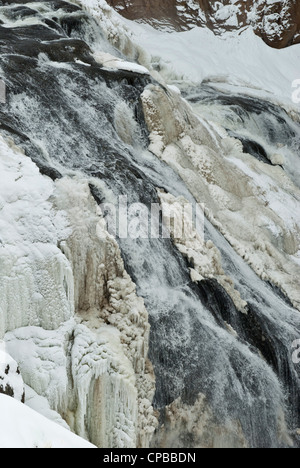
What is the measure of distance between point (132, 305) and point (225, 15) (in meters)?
13.6

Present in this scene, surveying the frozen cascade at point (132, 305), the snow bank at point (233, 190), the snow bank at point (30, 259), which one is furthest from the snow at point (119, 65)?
the snow bank at point (30, 259)

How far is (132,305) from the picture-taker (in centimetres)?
546

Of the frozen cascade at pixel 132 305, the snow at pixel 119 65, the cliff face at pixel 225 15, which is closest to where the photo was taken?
the frozen cascade at pixel 132 305

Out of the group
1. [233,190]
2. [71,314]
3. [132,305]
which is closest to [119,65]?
[233,190]

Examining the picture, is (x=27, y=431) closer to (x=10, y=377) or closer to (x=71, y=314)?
(x=10, y=377)

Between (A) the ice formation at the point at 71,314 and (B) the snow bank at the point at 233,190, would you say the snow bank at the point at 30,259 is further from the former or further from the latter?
(B) the snow bank at the point at 233,190

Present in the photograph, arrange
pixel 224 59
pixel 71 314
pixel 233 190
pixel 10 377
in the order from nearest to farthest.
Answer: pixel 10 377 → pixel 71 314 → pixel 233 190 → pixel 224 59

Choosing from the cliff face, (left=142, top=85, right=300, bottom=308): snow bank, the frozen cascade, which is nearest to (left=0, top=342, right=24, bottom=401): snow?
the frozen cascade

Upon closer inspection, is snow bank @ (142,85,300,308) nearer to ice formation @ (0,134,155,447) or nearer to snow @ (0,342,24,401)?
ice formation @ (0,134,155,447)

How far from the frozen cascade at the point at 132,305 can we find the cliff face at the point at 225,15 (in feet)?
28.2

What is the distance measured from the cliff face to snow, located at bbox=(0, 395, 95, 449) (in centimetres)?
1399

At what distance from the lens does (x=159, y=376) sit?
17.7ft

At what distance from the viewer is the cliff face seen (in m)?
15.8

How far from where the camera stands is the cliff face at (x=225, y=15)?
1581 cm
